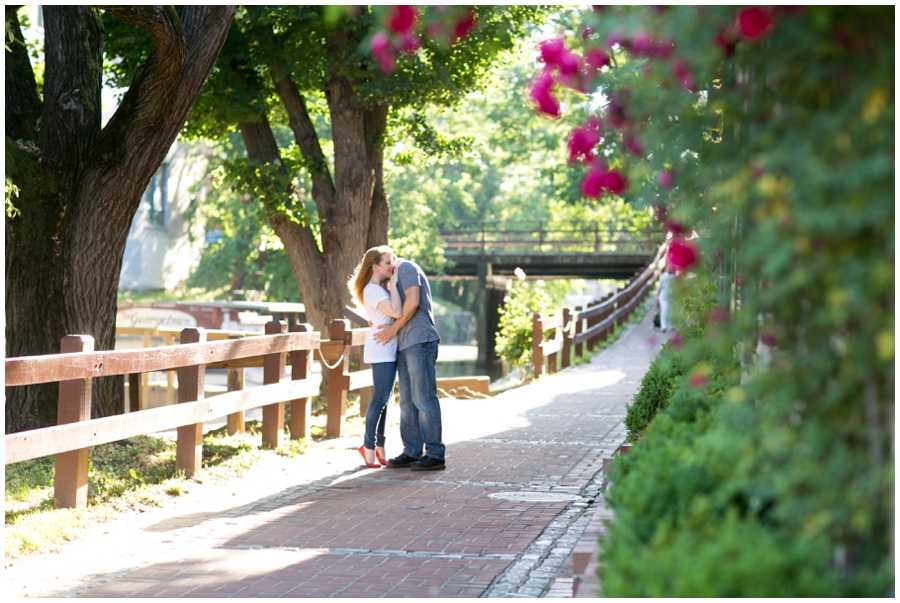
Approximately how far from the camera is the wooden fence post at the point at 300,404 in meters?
10.1

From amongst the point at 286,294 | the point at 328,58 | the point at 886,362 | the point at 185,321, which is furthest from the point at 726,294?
the point at 286,294

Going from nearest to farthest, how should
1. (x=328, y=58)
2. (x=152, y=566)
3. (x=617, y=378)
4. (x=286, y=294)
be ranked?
1. (x=152, y=566)
2. (x=328, y=58)
3. (x=617, y=378)
4. (x=286, y=294)

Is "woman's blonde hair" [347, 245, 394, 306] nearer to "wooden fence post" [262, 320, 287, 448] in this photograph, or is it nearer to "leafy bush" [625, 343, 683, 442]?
"wooden fence post" [262, 320, 287, 448]

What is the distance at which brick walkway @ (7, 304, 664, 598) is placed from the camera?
5375 mm

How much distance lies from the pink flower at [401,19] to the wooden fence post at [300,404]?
23.4 ft

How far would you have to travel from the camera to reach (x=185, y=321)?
73.0 ft

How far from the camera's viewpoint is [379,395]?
8.84 m

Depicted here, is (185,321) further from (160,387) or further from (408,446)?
(408,446)

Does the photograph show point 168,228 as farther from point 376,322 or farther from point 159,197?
point 376,322

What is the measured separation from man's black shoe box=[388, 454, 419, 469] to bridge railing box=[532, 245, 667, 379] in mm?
8591

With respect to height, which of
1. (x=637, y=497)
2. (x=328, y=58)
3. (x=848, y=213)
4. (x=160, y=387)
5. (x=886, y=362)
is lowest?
(x=160, y=387)

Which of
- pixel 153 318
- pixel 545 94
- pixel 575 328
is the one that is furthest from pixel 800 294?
pixel 153 318

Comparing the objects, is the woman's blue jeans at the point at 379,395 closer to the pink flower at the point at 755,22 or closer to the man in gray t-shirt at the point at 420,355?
the man in gray t-shirt at the point at 420,355

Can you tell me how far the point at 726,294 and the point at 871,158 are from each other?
3437mm
